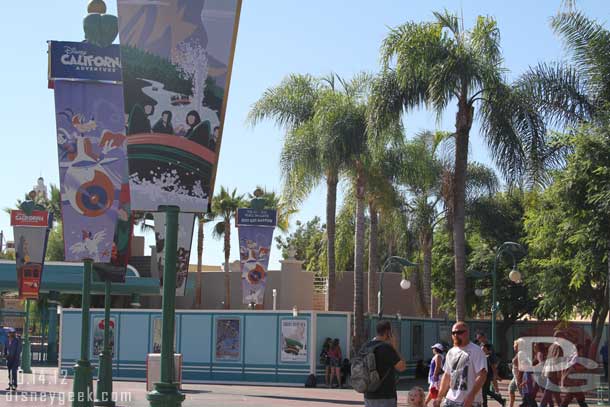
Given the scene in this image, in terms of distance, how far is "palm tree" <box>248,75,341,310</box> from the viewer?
36125 mm

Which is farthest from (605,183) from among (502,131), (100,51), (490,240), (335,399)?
(490,240)

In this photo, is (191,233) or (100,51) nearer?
(100,51)

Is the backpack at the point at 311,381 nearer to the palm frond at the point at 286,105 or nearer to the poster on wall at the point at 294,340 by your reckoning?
the poster on wall at the point at 294,340

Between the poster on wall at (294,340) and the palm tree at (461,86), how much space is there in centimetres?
→ 644

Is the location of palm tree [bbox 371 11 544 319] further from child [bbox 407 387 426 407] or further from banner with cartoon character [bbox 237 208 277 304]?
child [bbox 407 387 426 407]

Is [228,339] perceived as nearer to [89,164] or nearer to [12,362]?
[12,362]

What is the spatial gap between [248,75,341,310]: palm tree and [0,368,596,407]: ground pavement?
7955mm

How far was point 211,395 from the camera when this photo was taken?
1045 inches

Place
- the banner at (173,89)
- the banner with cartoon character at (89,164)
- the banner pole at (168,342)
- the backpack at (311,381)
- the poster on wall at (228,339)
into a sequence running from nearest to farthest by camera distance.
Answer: the banner pole at (168,342)
the banner at (173,89)
the banner with cartoon character at (89,164)
the backpack at (311,381)
the poster on wall at (228,339)

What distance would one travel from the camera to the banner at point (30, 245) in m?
35.7

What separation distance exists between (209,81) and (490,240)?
38201 millimetres

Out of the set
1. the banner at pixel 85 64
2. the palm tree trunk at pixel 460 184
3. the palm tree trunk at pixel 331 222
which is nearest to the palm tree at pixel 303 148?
the palm tree trunk at pixel 331 222

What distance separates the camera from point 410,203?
47.3m

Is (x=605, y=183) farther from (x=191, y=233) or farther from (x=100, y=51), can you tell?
(x=191, y=233)
